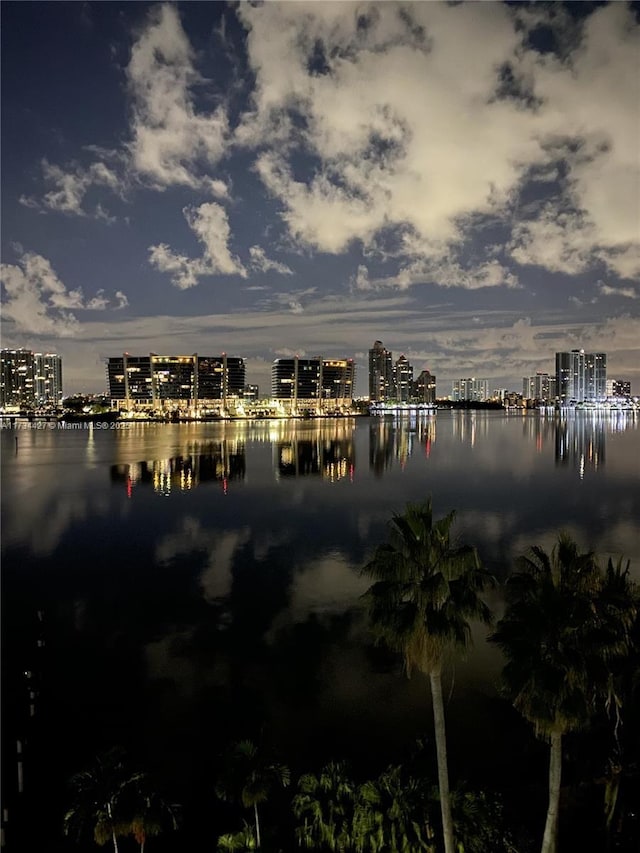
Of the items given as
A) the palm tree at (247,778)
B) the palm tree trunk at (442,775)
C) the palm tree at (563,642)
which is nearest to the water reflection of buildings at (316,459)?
the palm tree at (247,778)

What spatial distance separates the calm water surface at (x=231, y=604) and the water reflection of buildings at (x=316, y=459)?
2504 mm

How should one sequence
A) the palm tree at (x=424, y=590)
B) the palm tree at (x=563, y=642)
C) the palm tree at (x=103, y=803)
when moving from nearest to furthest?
the palm tree at (x=563, y=642)
the palm tree at (x=424, y=590)
the palm tree at (x=103, y=803)

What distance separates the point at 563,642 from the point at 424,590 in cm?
216

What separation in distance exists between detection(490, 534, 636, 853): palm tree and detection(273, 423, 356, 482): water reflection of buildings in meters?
49.8

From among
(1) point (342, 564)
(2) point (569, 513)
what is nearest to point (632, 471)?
(2) point (569, 513)

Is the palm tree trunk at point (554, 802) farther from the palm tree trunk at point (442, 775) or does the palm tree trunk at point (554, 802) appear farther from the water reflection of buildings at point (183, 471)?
the water reflection of buildings at point (183, 471)

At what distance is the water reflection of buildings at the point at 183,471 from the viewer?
5712 cm

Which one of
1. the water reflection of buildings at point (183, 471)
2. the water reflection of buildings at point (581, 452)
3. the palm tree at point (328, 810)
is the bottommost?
the palm tree at point (328, 810)

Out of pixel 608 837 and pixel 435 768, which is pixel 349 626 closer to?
pixel 435 768

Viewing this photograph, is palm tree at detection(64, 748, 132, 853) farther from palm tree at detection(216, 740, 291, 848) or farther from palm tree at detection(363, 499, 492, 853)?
palm tree at detection(363, 499, 492, 853)

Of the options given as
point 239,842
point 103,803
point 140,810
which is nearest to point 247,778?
point 239,842

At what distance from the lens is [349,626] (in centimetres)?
2191

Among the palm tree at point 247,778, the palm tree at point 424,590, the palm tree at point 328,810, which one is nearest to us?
the palm tree at point 424,590

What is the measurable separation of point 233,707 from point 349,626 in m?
6.53
